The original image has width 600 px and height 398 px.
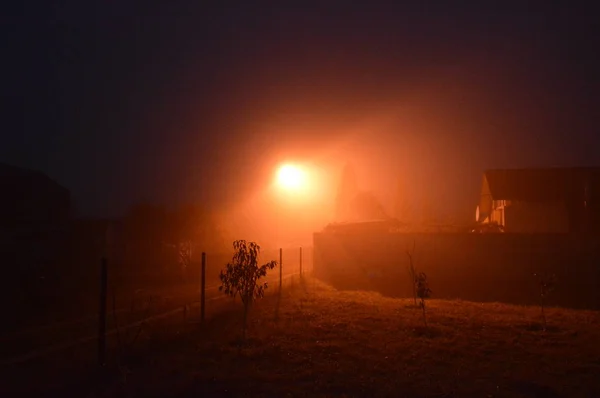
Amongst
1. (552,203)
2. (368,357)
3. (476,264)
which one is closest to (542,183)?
(552,203)

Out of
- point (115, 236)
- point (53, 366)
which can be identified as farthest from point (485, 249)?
point (115, 236)

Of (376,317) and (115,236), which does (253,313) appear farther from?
(115,236)

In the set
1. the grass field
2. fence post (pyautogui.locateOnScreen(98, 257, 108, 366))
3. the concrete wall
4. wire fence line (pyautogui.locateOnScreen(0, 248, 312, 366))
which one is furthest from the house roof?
fence post (pyautogui.locateOnScreen(98, 257, 108, 366))

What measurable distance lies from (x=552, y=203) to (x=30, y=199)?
3602 centimetres

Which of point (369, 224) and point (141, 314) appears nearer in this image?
point (141, 314)

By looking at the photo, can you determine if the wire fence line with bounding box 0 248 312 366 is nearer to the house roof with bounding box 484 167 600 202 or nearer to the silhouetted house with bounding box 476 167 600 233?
the silhouetted house with bounding box 476 167 600 233

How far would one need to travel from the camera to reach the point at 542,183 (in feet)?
123

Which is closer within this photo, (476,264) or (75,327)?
(75,327)

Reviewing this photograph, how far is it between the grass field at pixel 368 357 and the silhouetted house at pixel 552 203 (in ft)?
66.2

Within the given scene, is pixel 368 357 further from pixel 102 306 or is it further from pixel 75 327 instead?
pixel 75 327

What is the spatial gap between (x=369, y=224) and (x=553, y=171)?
45.9ft

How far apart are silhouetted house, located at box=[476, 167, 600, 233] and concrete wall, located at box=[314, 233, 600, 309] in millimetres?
8274

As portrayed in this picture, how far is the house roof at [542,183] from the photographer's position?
3538 centimetres

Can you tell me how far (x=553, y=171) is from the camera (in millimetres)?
39500
